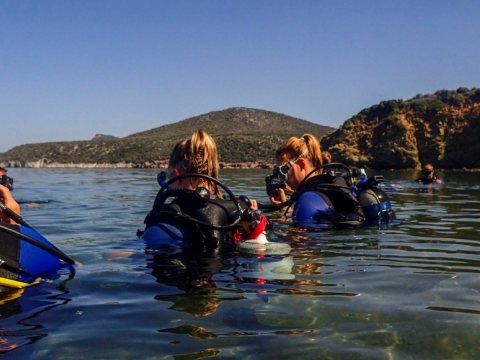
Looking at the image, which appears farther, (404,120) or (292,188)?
(404,120)

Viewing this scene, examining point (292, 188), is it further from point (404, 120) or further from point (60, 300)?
point (404, 120)

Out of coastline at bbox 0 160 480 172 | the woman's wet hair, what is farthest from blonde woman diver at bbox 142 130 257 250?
coastline at bbox 0 160 480 172

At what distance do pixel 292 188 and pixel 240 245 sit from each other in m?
3.14

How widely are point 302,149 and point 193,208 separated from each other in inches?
131

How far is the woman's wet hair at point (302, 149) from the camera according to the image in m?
7.36

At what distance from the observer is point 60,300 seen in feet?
11.2

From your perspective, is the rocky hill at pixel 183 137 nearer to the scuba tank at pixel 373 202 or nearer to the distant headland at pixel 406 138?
the distant headland at pixel 406 138

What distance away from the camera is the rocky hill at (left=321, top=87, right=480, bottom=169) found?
45.9 metres

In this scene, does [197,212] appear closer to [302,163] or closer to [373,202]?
[302,163]

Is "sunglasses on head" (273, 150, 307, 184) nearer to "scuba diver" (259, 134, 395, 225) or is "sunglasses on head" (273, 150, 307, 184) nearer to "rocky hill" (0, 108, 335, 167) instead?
"scuba diver" (259, 134, 395, 225)

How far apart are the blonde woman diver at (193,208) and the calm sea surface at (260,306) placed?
25 cm

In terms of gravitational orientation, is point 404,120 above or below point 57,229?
above

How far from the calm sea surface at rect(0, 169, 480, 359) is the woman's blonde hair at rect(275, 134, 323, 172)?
204 cm

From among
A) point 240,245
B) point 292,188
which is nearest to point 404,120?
point 292,188
